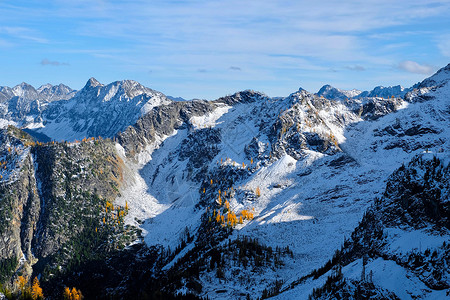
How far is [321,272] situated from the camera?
8788 cm

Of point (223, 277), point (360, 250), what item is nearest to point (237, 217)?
point (223, 277)

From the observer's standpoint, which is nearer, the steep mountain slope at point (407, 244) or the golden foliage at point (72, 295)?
the steep mountain slope at point (407, 244)

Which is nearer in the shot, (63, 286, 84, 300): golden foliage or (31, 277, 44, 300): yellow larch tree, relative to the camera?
Result: (31, 277, 44, 300): yellow larch tree

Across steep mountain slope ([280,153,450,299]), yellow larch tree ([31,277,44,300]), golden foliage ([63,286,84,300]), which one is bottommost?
golden foliage ([63,286,84,300])

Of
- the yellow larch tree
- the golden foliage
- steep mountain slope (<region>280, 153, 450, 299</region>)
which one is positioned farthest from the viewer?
the golden foliage

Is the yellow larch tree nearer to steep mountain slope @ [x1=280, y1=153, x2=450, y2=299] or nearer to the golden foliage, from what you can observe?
the golden foliage

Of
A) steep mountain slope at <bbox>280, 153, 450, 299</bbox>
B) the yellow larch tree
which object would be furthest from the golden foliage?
steep mountain slope at <bbox>280, 153, 450, 299</bbox>

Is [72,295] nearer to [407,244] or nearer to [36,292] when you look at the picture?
[36,292]

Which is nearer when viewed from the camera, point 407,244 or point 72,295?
point 407,244

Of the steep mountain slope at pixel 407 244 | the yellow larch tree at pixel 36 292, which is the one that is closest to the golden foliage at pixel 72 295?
the yellow larch tree at pixel 36 292

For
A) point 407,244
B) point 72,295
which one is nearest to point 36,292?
point 72,295

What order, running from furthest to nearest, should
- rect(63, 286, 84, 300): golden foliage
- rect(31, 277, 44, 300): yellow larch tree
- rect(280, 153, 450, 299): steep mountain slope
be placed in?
1. rect(63, 286, 84, 300): golden foliage
2. rect(31, 277, 44, 300): yellow larch tree
3. rect(280, 153, 450, 299): steep mountain slope

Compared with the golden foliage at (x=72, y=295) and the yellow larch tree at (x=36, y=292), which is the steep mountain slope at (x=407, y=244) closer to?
the golden foliage at (x=72, y=295)

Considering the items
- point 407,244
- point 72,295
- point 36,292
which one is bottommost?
point 72,295
